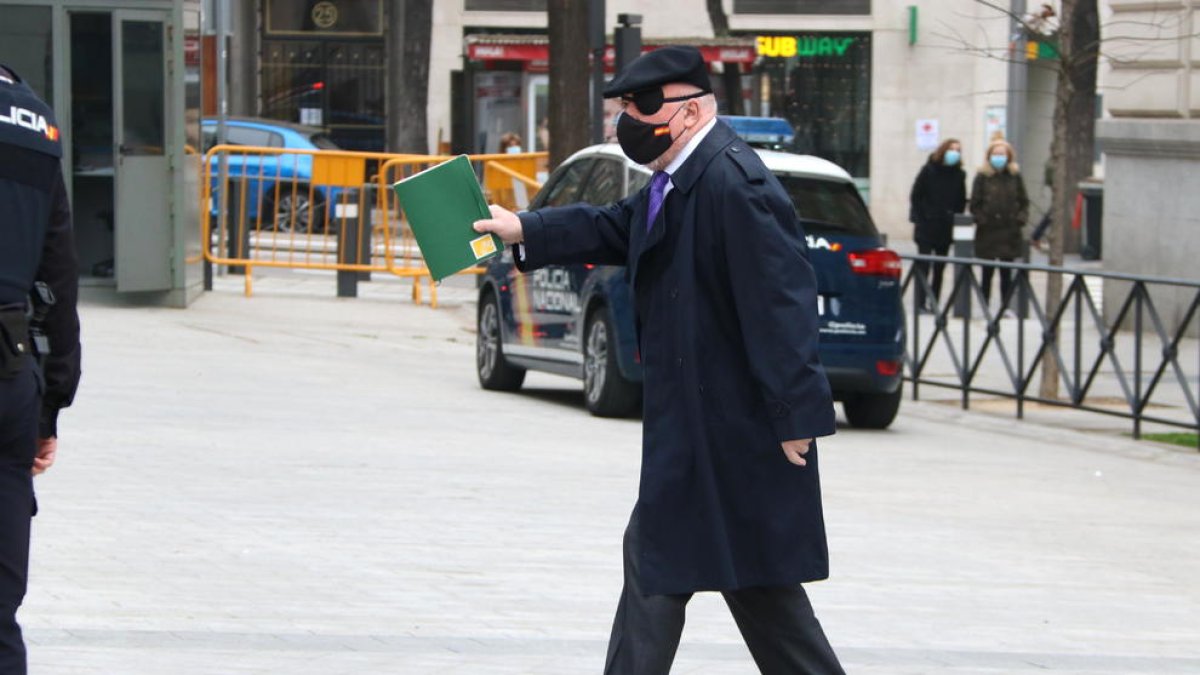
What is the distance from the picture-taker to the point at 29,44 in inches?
645

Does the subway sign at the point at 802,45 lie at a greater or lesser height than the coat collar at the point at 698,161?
greater

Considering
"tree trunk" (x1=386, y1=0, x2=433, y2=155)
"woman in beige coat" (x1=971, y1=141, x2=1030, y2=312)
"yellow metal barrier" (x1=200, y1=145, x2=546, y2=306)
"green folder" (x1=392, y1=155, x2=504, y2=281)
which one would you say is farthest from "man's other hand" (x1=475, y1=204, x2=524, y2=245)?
"tree trunk" (x1=386, y1=0, x2=433, y2=155)

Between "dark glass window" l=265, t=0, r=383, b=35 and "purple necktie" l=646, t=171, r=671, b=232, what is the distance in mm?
36292

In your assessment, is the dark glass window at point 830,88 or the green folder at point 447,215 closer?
the green folder at point 447,215

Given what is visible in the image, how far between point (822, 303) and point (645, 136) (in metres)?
7.81

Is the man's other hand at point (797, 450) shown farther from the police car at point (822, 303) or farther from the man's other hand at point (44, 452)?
the police car at point (822, 303)

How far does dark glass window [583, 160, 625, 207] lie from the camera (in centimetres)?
1275

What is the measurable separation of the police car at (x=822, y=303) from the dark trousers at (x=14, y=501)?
7.91m

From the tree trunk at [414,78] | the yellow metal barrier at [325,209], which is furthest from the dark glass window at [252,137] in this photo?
the yellow metal barrier at [325,209]

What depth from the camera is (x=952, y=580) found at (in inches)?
304

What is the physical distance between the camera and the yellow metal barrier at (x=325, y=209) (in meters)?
19.9

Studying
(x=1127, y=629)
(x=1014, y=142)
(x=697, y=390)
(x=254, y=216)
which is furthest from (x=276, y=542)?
(x=1014, y=142)

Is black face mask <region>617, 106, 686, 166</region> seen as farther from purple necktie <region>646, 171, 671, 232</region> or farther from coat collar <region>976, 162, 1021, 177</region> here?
coat collar <region>976, 162, 1021, 177</region>

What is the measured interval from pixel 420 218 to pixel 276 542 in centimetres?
322
